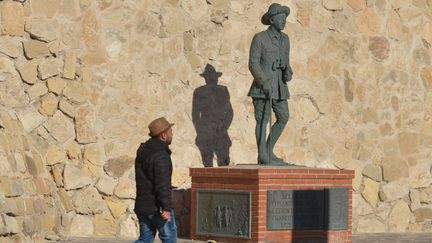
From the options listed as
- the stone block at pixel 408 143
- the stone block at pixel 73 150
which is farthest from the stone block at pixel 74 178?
the stone block at pixel 408 143

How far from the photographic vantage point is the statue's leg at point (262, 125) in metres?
14.6

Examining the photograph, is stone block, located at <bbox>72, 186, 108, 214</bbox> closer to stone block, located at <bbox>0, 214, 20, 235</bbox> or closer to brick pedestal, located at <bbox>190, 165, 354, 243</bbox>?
brick pedestal, located at <bbox>190, 165, 354, 243</bbox>

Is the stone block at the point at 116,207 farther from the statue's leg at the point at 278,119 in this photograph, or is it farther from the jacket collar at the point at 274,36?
the jacket collar at the point at 274,36

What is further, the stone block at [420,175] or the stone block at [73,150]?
the stone block at [420,175]

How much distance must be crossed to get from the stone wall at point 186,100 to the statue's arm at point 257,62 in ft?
4.48

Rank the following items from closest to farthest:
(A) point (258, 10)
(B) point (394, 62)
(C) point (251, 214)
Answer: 1. (C) point (251, 214)
2. (A) point (258, 10)
3. (B) point (394, 62)

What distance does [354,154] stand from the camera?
55.9ft

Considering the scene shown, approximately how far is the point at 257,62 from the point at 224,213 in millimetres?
1893

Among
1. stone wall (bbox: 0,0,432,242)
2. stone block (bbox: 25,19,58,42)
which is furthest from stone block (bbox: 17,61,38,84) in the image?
stone block (bbox: 25,19,58,42)

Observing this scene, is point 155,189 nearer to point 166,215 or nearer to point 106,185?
point 166,215

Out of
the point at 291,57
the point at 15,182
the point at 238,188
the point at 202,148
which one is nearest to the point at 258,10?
the point at 291,57

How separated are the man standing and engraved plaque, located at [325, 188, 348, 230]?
3.97m

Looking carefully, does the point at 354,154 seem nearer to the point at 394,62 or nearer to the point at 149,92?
the point at 394,62

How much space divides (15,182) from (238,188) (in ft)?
8.83
